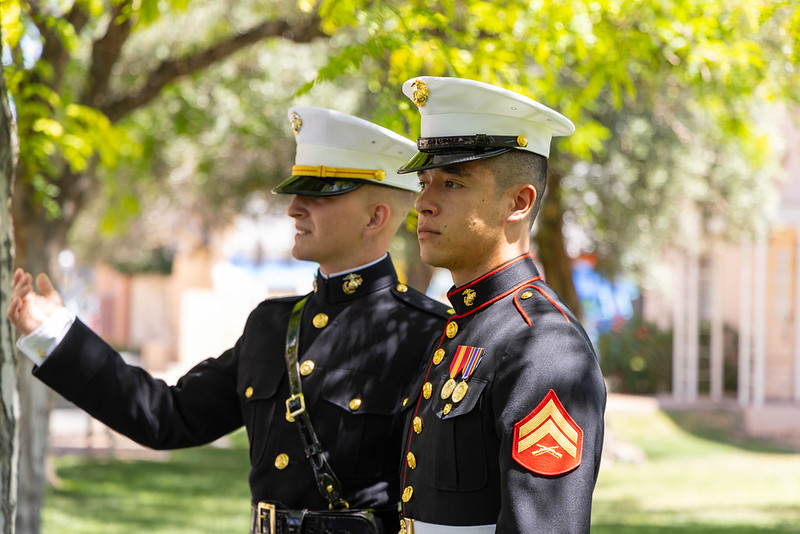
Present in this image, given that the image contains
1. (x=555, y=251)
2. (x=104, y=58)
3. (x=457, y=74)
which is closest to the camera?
(x=457, y=74)

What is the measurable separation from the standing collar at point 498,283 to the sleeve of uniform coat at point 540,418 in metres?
0.12

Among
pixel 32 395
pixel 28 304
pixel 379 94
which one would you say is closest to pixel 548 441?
pixel 28 304

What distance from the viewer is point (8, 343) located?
10.0 feet

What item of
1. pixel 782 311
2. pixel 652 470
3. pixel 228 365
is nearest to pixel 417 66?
pixel 228 365

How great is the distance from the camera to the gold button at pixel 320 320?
3.05 m

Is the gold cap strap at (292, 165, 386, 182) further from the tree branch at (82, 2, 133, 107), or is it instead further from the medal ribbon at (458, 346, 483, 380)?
the tree branch at (82, 2, 133, 107)

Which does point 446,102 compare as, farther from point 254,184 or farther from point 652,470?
point 254,184

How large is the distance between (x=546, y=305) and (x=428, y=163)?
413mm

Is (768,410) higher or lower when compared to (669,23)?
lower

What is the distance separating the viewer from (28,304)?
2.83 metres

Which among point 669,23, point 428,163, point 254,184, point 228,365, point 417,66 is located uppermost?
point 254,184

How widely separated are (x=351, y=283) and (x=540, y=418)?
1141 mm

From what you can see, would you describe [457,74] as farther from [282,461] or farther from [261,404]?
[282,461]

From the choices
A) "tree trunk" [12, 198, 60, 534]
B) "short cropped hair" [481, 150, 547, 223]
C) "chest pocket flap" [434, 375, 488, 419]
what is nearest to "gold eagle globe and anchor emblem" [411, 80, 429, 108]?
"short cropped hair" [481, 150, 547, 223]
